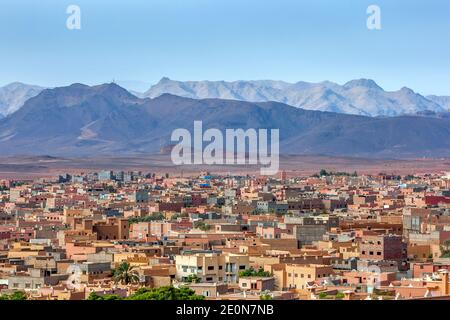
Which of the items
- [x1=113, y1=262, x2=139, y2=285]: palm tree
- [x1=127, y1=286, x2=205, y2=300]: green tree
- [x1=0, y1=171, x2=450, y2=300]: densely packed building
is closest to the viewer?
[x1=127, y1=286, x2=205, y2=300]: green tree

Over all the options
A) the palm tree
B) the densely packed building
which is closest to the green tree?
the densely packed building

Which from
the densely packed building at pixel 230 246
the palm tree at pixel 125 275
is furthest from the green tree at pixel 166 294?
the palm tree at pixel 125 275

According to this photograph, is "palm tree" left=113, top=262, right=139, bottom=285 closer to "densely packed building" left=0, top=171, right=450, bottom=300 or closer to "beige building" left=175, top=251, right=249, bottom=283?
"densely packed building" left=0, top=171, right=450, bottom=300

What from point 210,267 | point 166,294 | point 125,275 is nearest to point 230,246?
point 210,267

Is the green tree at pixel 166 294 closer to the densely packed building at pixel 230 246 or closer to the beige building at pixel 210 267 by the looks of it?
the densely packed building at pixel 230 246

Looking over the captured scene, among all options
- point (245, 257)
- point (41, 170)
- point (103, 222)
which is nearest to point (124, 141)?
point (41, 170)

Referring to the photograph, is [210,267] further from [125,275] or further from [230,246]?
[230,246]
